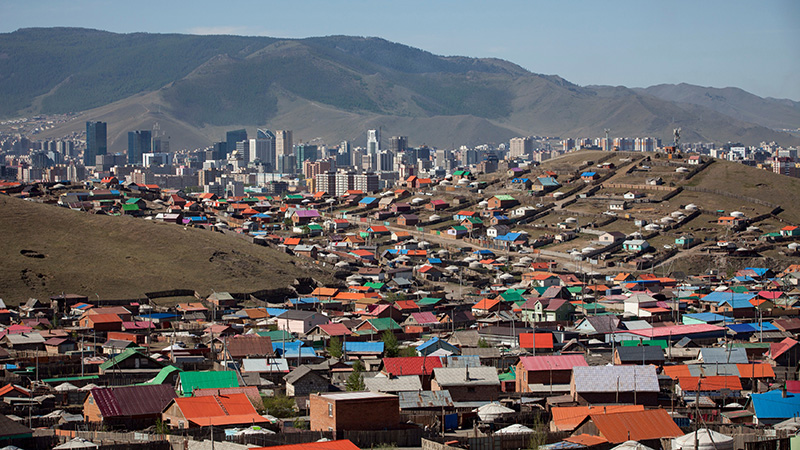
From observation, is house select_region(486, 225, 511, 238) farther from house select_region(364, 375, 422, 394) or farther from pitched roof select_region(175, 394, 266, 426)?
pitched roof select_region(175, 394, 266, 426)

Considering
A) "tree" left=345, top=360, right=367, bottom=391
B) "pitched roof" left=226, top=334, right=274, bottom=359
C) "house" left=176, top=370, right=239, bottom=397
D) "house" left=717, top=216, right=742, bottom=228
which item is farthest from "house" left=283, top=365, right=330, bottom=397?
"house" left=717, top=216, right=742, bottom=228

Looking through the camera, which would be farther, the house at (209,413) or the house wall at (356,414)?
the house at (209,413)

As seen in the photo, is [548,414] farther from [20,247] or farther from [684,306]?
[20,247]

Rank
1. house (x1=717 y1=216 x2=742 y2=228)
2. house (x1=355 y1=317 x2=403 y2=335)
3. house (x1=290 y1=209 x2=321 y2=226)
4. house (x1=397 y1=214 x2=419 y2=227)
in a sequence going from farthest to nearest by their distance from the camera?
house (x1=290 y1=209 x2=321 y2=226)
house (x1=397 y1=214 x2=419 y2=227)
house (x1=717 y1=216 x2=742 y2=228)
house (x1=355 y1=317 x2=403 y2=335)

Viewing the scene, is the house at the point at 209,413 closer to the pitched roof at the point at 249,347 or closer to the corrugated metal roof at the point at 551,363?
the corrugated metal roof at the point at 551,363

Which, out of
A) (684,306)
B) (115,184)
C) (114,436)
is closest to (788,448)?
(114,436)

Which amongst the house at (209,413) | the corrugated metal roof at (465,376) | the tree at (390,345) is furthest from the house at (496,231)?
the house at (209,413)

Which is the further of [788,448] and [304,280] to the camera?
[304,280]
